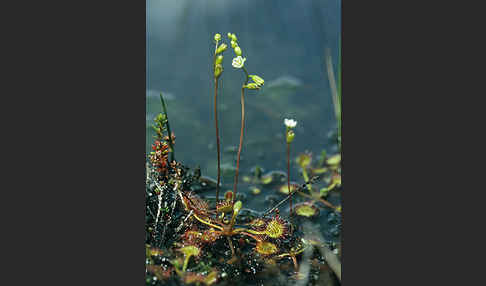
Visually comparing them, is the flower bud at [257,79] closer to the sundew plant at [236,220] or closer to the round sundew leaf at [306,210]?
the sundew plant at [236,220]

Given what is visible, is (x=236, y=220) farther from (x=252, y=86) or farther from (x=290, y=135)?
(x=252, y=86)

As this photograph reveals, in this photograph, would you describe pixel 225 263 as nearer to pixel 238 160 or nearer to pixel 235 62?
pixel 238 160

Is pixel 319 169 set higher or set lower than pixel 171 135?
lower

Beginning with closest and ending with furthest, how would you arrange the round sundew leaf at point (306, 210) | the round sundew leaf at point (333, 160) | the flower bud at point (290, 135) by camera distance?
the flower bud at point (290, 135) → the round sundew leaf at point (306, 210) → the round sundew leaf at point (333, 160)

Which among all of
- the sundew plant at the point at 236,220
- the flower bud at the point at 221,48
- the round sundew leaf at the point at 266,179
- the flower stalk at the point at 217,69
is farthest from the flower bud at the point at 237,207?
the flower bud at the point at 221,48

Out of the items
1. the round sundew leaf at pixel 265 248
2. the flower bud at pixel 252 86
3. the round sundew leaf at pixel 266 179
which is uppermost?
the flower bud at pixel 252 86

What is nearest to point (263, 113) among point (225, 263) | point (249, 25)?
point (249, 25)

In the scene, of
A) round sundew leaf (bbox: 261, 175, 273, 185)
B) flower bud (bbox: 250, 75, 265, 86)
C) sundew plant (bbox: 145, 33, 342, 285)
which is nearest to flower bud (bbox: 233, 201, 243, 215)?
sundew plant (bbox: 145, 33, 342, 285)

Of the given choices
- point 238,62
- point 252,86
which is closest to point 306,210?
point 252,86
